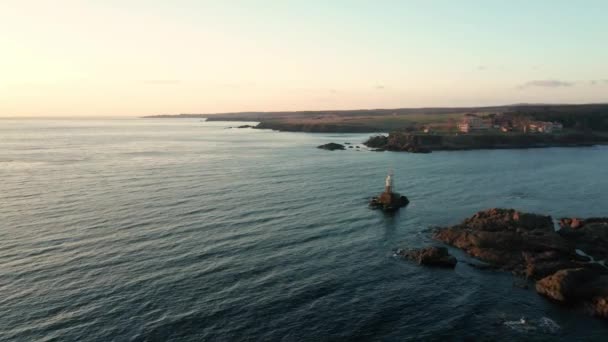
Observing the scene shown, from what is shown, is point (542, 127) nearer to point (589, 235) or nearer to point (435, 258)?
point (589, 235)

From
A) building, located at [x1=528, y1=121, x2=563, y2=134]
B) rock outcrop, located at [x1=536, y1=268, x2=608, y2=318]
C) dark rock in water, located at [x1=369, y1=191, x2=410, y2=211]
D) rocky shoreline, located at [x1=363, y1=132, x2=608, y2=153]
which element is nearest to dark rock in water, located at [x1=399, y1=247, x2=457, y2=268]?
rock outcrop, located at [x1=536, y1=268, x2=608, y2=318]

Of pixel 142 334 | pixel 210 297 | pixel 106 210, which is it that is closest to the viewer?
pixel 142 334

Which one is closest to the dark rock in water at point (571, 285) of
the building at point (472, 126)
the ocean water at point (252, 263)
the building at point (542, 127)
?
the ocean water at point (252, 263)

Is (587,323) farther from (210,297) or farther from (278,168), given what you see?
(278,168)

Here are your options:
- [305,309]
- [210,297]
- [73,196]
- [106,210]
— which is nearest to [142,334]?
[210,297]

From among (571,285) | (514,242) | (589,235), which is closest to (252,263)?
(571,285)

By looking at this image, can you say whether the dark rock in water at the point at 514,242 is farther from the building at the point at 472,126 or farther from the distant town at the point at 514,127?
the distant town at the point at 514,127
